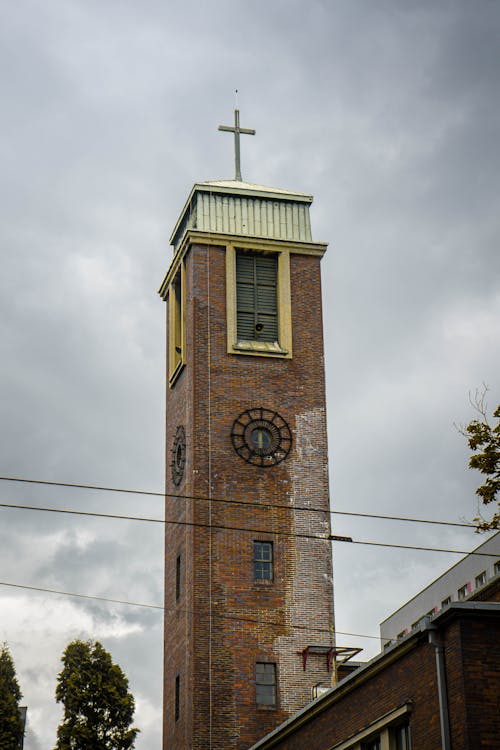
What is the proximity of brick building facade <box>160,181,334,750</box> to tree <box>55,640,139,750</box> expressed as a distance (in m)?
2.78

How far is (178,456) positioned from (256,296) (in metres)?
5.97

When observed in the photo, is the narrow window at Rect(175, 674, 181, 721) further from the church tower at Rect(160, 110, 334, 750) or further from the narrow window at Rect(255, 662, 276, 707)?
the narrow window at Rect(255, 662, 276, 707)

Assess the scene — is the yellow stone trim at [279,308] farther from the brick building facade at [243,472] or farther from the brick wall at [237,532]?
the brick wall at [237,532]

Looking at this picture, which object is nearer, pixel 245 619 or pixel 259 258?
pixel 245 619

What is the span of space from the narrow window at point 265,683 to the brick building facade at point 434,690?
1386cm

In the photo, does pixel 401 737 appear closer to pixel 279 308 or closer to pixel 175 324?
pixel 279 308

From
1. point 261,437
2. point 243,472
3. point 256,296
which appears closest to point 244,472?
point 243,472

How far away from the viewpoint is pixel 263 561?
143 feet

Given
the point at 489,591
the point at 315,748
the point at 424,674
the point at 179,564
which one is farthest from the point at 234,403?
the point at 424,674

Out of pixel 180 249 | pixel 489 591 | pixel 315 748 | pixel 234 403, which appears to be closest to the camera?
pixel 315 748

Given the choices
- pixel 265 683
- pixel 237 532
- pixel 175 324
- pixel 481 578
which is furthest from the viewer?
pixel 481 578

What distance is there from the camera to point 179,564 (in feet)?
147

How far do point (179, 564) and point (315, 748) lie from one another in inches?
622

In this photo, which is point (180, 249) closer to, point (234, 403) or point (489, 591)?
point (234, 403)
